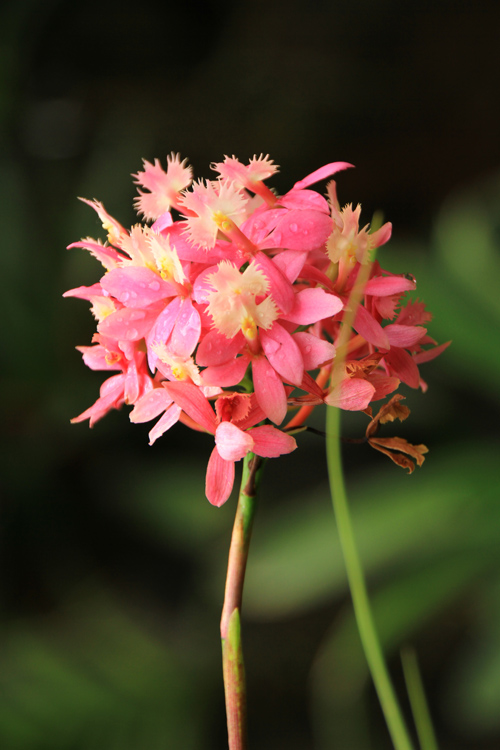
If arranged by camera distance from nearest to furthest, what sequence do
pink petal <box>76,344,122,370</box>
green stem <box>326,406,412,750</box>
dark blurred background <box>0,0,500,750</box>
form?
green stem <box>326,406,412,750</box>
pink petal <box>76,344,122,370</box>
dark blurred background <box>0,0,500,750</box>

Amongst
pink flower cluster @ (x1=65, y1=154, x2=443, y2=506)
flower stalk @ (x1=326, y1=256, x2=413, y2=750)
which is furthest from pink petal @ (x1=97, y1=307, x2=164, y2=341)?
flower stalk @ (x1=326, y1=256, x2=413, y2=750)

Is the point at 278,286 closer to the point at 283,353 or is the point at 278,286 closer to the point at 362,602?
the point at 283,353

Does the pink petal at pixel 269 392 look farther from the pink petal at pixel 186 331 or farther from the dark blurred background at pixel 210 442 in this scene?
the dark blurred background at pixel 210 442

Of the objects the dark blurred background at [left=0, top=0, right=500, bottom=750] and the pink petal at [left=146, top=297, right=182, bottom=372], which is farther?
the dark blurred background at [left=0, top=0, right=500, bottom=750]

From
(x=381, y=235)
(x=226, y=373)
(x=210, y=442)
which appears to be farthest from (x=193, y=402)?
(x=210, y=442)

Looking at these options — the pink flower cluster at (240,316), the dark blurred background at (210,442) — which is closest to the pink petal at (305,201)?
the pink flower cluster at (240,316)

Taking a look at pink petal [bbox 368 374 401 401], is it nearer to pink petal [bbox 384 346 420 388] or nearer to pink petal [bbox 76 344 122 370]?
pink petal [bbox 384 346 420 388]

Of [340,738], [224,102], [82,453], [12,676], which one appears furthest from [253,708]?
[224,102]

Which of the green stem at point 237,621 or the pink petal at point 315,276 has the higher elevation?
the pink petal at point 315,276

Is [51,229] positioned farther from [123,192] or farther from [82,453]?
[82,453]
